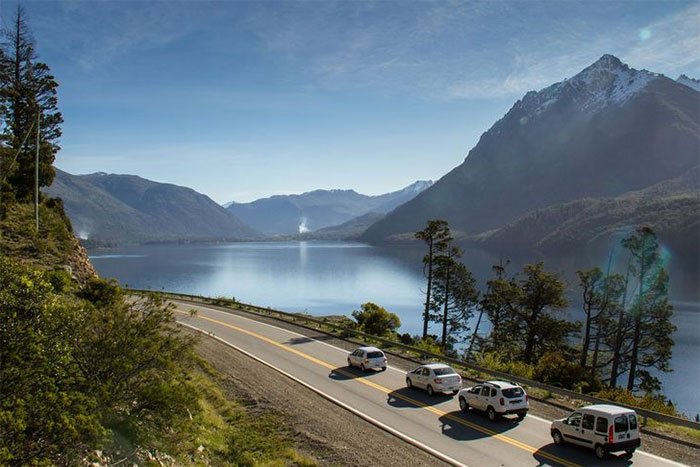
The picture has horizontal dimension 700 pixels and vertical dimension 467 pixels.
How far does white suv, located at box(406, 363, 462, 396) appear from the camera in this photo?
2533cm

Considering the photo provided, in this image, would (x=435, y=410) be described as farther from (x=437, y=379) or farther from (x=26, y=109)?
(x=26, y=109)

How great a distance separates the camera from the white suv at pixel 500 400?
69.1 ft

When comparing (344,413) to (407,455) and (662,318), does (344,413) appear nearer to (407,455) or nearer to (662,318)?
(407,455)

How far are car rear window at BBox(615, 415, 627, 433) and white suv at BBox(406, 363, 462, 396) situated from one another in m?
9.61

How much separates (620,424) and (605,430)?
0.51m

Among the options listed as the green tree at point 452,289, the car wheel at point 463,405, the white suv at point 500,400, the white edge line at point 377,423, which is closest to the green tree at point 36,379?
the white edge line at point 377,423

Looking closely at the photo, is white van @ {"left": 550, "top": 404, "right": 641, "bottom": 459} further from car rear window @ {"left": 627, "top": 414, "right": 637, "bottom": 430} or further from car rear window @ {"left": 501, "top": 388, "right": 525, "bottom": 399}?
car rear window @ {"left": 501, "top": 388, "right": 525, "bottom": 399}

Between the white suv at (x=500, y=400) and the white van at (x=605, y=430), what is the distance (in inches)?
131

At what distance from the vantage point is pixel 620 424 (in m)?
16.6

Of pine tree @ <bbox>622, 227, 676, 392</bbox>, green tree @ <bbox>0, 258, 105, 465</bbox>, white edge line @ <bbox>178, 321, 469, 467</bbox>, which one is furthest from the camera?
pine tree @ <bbox>622, 227, 676, 392</bbox>

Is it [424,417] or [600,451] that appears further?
[424,417]

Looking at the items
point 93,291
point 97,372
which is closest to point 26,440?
point 97,372

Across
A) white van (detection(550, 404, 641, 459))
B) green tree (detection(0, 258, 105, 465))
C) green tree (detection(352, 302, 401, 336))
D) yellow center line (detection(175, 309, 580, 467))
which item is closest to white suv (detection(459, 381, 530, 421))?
yellow center line (detection(175, 309, 580, 467))

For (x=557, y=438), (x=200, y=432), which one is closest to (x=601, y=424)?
(x=557, y=438)
